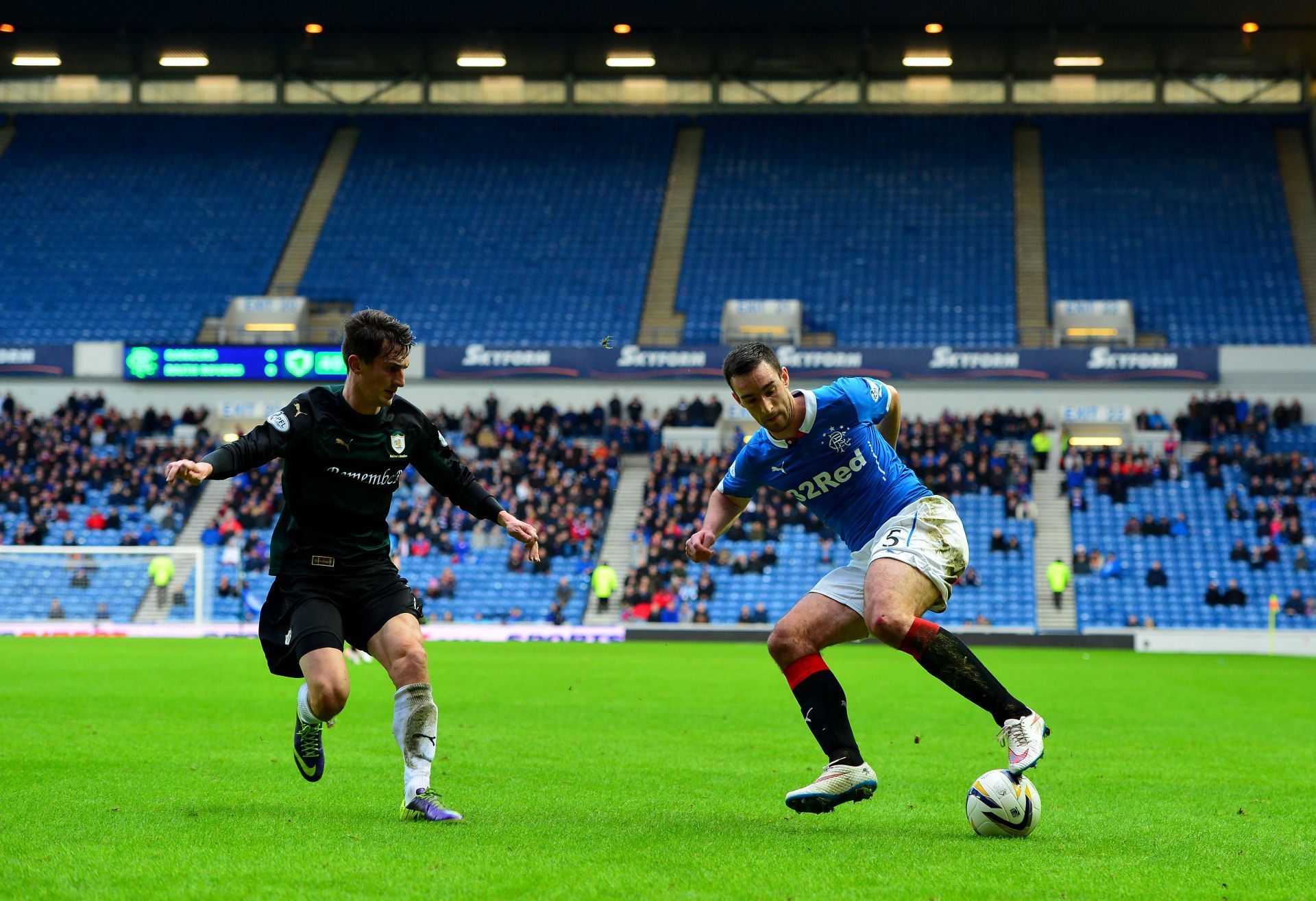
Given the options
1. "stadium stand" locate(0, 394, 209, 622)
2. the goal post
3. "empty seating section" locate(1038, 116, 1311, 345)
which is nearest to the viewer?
the goal post

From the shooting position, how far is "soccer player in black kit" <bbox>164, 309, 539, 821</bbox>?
6691mm

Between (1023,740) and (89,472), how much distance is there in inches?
1509

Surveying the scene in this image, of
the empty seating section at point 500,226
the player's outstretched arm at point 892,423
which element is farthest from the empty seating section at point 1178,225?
the player's outstretched arm at point 892,423

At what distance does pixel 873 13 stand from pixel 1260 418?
18263mm

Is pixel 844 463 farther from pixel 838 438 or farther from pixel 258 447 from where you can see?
pixel 258 447

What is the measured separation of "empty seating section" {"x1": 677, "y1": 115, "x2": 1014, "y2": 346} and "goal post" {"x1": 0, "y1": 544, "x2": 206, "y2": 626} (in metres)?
17.4

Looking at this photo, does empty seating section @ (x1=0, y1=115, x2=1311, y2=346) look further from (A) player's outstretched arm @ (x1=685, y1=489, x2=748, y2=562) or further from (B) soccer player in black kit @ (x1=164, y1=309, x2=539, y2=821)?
(B) soccer player in black kit @ (x1=164, y1=309, x2=539, y2=821)

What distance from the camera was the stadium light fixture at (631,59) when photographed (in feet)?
165

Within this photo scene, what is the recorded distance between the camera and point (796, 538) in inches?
1459

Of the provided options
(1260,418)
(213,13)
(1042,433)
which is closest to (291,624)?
(1042,433)

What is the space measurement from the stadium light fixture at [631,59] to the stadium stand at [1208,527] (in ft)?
71.6

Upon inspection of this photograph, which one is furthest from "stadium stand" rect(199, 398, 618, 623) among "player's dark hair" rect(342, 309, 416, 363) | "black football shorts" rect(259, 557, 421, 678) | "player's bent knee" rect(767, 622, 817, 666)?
"player's bent knee" rect(767, 622, 817, 666)

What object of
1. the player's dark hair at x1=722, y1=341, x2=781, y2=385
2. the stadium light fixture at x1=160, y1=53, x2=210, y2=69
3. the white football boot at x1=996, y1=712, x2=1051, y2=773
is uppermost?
the stadium light fixture at x1=160, y1=53, x2=210, y2=69

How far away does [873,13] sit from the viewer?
45906mm
